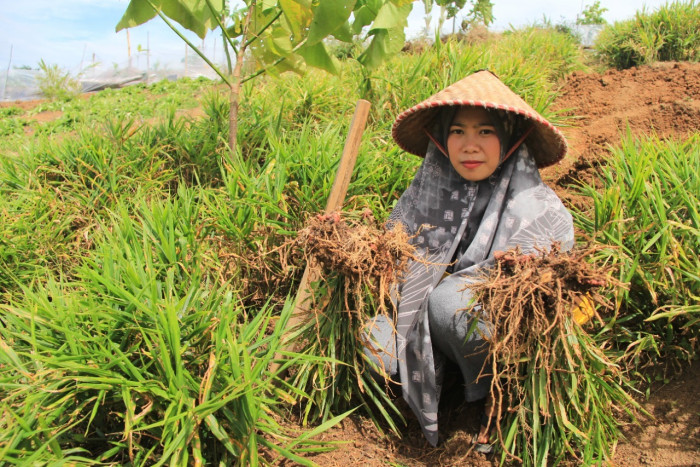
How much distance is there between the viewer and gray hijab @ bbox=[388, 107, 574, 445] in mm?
1936

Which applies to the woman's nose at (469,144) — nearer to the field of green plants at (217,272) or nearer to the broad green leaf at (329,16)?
the field of green plants at (217,272)

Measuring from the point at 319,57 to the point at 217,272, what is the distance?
53.2 inches

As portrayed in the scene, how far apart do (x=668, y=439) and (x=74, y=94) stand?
35.5ft

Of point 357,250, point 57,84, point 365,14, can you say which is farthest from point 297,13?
point 57,84

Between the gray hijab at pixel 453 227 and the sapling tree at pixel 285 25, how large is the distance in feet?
2.46

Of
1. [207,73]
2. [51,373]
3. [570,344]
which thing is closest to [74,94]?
[207,73]

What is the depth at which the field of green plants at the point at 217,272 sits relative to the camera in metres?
1.60

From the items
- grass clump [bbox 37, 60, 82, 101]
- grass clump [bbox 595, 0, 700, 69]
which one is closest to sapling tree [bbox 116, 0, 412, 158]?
grass clump [bbox 595, 0, 700, 69]

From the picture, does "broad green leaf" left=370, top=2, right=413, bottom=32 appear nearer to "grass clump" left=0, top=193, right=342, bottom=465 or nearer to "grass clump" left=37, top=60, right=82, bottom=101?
"grass clump" left=0, top=193, right=342, bottom=465

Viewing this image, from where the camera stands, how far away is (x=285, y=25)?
107 inches

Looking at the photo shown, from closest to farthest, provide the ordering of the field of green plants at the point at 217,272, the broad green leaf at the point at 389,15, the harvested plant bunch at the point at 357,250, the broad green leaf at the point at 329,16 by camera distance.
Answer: the field of green plants at the point at 217,272
the harvested plant bunch at the point at 357,250
the broad green leaf at the point at 329,16
the broad green leaf at the point at 389,15

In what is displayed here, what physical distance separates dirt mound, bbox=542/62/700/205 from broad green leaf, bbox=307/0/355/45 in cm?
154

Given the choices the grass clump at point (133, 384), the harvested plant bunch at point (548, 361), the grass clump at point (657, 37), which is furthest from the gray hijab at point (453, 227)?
the grass clump at point (657, 37)

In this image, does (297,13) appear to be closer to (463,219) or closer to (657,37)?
(463,219)
